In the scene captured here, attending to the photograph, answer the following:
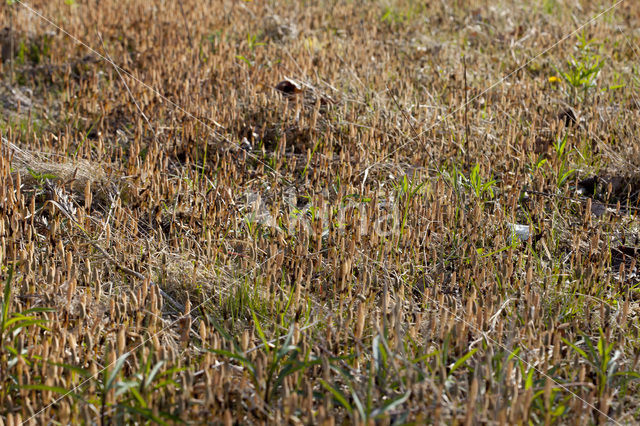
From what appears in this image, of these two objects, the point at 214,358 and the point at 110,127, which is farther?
the point at 110,127

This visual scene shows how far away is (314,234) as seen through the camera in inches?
120

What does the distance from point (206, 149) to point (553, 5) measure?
508 cm

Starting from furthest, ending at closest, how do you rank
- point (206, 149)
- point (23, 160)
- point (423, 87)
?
point (423, 87), point (206, 149), point (23, 160)

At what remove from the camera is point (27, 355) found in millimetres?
2133

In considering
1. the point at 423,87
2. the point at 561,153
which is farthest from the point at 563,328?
the point at 423,87

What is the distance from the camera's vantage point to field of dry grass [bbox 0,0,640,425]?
6.69 ft

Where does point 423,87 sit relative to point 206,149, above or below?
above

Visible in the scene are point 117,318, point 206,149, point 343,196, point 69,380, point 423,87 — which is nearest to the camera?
point 69,380

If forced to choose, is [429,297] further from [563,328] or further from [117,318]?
[117,318]

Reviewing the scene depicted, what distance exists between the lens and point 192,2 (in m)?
7.38

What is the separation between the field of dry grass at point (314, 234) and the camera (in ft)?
6.69

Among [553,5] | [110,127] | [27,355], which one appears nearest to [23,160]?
[110,127]

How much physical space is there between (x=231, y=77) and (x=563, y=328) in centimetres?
345

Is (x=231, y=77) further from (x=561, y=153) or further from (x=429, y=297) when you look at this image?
(x=429, y=297)
